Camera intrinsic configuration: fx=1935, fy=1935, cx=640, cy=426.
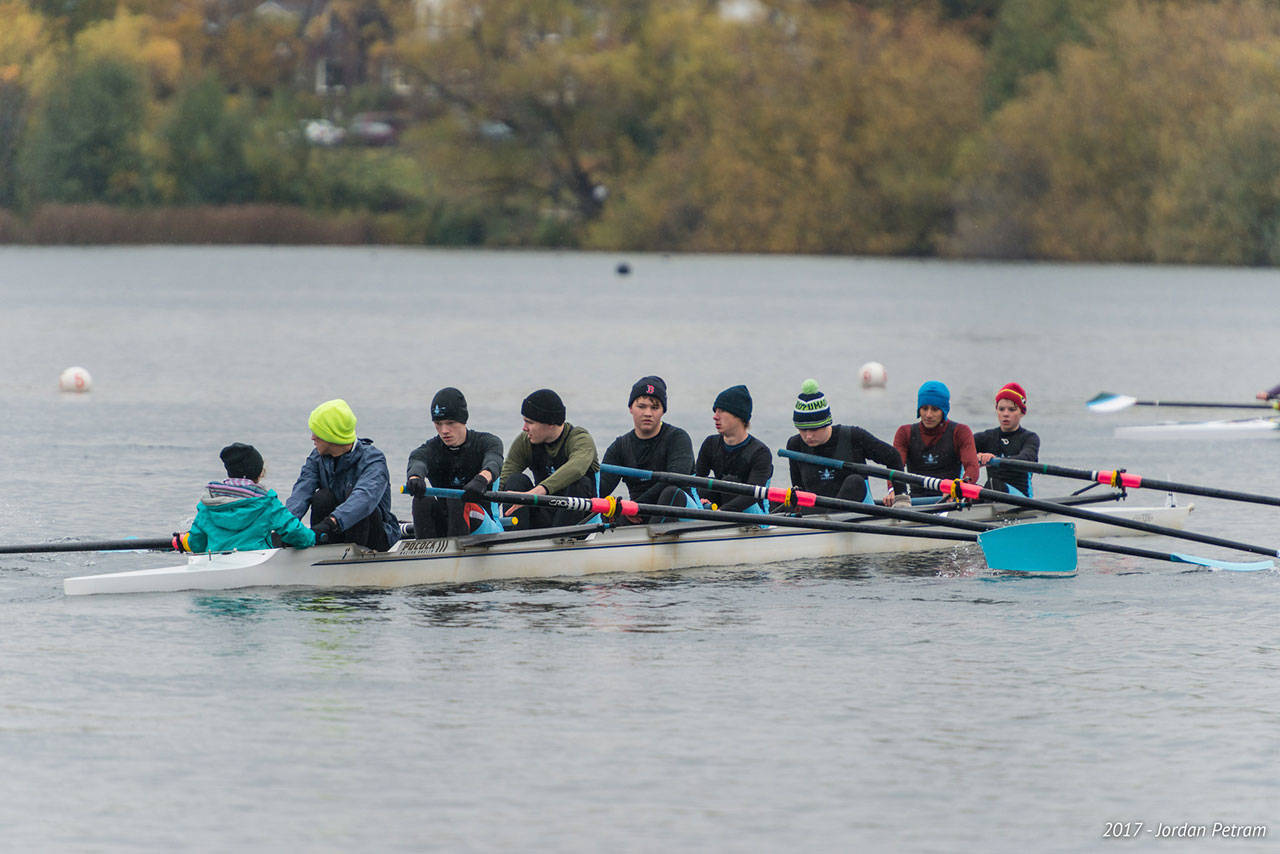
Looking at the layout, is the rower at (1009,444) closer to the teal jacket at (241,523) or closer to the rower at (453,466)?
the rower at (453,466)

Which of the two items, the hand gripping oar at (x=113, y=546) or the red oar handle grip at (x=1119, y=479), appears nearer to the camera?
the hand gripping oar at (x=113, y=546)

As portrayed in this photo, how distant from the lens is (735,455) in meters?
13.9

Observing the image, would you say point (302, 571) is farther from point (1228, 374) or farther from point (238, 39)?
point (238, 39)

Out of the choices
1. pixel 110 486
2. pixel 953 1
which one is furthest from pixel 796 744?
pixel 953 1

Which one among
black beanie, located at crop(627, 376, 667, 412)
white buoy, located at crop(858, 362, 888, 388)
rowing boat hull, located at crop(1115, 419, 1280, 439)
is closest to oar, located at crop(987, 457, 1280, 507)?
black beanie, located at crop(627, 376, 667, 412)

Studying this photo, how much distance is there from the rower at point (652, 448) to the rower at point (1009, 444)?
8.33 ft

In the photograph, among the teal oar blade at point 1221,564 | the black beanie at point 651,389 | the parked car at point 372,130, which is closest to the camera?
the black beanie at point 651,389

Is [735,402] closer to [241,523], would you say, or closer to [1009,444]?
[1009,444]

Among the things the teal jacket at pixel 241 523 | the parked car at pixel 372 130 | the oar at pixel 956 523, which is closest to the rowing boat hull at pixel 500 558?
the teal jacket at pixel 241 523

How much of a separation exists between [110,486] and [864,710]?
10140mm

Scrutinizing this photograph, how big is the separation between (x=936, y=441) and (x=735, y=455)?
5.47 ft

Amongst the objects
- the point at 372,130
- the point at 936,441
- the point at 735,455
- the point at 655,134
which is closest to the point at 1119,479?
the point at 936,441

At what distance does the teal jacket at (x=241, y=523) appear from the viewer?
38.6 feet

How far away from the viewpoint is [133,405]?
26125 mm
